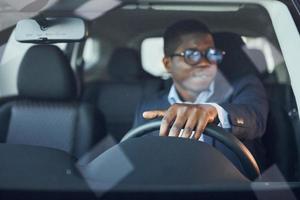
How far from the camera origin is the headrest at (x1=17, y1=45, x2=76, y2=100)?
285cm

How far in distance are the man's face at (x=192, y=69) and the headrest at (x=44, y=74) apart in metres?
0.39

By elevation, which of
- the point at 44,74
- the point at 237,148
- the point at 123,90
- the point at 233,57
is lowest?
the point at 123,90

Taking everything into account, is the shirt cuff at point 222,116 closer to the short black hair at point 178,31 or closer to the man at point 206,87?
the man at point 206,87

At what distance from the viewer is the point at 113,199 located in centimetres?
170

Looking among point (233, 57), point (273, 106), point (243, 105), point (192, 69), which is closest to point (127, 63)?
point (233, 57)

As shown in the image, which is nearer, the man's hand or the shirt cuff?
the man's hand

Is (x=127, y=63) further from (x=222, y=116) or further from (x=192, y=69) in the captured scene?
(x=222, y=116)

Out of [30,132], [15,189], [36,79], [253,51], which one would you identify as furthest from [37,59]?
[15,189]

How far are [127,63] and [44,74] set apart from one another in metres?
0.99

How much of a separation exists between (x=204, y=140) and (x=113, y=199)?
0.37m

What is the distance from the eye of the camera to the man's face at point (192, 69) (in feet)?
8.77

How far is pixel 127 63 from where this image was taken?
382cm

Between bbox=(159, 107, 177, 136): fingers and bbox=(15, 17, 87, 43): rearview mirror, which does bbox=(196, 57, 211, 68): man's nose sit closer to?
bbox=(15, 17, 87, 43): rearview mirror

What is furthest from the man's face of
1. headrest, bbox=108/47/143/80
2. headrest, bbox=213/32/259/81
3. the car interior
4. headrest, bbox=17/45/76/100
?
headrest, bbox=108/47/143/80
